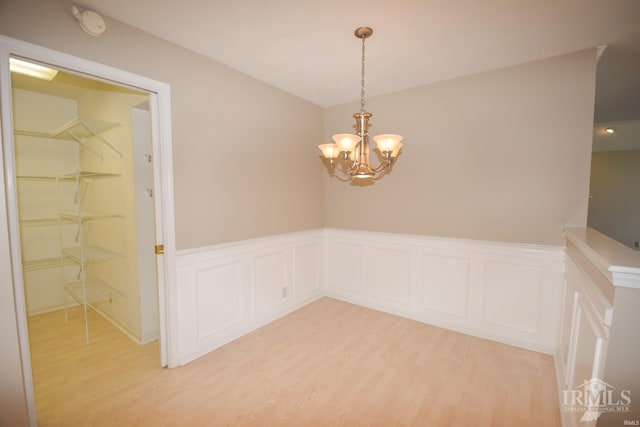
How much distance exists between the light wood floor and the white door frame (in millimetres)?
324

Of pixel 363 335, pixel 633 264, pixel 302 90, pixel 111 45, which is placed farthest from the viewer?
pixel 302 90

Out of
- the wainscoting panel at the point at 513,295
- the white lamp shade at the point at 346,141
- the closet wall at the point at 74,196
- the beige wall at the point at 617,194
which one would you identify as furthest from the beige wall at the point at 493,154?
the beige wall at the point at 617,194

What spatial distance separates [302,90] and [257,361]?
9.63 ft

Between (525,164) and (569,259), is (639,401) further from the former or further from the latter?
(525,164)

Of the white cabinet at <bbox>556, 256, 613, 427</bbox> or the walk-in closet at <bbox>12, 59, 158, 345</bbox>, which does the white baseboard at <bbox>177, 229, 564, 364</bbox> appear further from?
the walk-in closet at <bbox>12, 59, 158, 345</bbox>

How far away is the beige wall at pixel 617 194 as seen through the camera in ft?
15.1

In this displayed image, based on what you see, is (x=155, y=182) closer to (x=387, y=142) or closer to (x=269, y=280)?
(x=269, y=280)

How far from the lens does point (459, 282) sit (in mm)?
2951

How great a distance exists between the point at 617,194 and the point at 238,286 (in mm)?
6441

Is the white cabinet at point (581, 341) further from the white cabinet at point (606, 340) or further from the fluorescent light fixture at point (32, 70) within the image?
the fluorescent light fixture at point (32, 70)

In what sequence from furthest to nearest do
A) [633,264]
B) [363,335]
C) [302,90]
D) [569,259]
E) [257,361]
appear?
[302,90] → [363,335] → [257,361] → [569,259] → [633,264]

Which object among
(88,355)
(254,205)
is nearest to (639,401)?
(254,205)

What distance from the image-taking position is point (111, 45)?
6.23ft

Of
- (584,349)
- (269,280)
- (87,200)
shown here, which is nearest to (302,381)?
(269,280)
